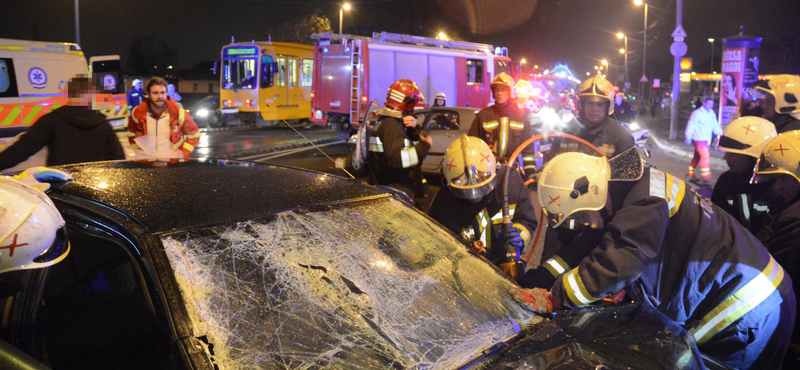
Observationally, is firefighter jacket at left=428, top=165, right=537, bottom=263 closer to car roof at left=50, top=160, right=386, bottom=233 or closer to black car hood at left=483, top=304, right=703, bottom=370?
car roof at left=50, top=160, right=386, bottom=233

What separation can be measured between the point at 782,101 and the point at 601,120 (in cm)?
178

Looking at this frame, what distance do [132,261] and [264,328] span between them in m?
0.55

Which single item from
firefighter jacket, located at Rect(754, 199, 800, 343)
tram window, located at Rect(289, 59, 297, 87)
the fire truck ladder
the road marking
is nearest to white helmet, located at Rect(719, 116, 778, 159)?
firefighter jacket, located at Rect(754, 199, 800, 343)

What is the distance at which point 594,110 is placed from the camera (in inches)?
194

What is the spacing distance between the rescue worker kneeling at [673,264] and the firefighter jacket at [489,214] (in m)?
0.95

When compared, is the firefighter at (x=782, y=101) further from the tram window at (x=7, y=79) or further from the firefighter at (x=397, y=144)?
the tram window at (x=7, y=79)

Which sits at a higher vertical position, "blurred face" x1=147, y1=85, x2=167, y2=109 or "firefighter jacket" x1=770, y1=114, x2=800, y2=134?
"blurred face" x1=147, y1=85, x2=167, y2=109

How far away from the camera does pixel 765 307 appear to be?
7.84 feet

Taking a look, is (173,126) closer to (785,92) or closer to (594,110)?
(594,110)

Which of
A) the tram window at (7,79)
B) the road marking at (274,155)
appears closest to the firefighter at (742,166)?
the road marking at (274,155)

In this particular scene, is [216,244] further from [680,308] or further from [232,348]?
[680,308]

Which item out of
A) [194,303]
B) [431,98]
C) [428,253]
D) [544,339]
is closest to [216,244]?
[194,303]

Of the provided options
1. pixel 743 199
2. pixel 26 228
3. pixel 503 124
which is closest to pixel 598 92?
pixel 503 124

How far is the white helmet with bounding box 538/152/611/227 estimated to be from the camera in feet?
8.13
